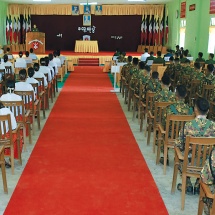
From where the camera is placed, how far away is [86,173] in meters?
4.74

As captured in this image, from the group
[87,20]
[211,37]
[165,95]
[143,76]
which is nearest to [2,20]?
[87,20]

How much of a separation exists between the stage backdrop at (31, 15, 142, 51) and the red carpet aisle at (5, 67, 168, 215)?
16.2 m

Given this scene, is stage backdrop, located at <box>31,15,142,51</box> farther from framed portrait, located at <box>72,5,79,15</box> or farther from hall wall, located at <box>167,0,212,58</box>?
hall wall, located at <box>167,0,212,58</box>

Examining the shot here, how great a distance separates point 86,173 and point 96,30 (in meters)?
→ 19.7

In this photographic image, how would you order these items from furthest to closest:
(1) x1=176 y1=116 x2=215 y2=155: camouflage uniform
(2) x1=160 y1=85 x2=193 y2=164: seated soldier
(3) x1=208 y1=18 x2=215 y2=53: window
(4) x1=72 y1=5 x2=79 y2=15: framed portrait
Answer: (4) x1=72 y1=5 x2=79 y2=15: framed portrait, (3) x1=208 y1=18 x2=215 y2=53: window, (2) x1=160 y1=85 x2=193 y2=164: seated soldier, (1) x1=176 y1=116 x2=215 y2=155: camouflage uniform

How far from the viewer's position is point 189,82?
8602mm

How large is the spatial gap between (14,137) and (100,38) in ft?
64.0

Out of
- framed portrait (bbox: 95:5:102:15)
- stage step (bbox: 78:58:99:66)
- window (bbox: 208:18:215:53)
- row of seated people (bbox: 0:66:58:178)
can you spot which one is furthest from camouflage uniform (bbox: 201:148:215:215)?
framed portrait (bbox: 95:5:102:15)

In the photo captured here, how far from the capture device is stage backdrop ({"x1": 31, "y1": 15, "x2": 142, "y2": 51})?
23328 mm

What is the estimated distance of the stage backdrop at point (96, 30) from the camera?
2333 cm

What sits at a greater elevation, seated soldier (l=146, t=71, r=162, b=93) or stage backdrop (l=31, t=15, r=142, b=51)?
stage backdrop (l=31, t=15, r=142, b=51)

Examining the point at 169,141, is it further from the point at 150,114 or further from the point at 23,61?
the point at 23,61

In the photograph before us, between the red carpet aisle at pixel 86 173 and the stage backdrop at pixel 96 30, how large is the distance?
53.1 feet

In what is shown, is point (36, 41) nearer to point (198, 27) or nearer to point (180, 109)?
point (198, 27)
